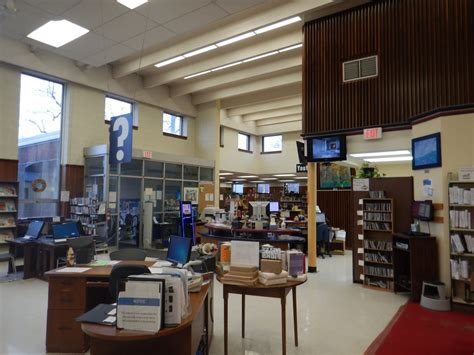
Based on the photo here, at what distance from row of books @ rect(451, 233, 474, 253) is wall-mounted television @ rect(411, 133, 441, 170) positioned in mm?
1163

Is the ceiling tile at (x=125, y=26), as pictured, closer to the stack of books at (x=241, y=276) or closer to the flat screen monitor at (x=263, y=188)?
the stack of books at (x=241, y=276)

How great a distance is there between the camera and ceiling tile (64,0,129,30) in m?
6.09

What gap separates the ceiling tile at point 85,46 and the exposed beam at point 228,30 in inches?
55.9

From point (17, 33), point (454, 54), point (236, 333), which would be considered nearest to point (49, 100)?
point (17, 33)

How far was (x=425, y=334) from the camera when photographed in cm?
402

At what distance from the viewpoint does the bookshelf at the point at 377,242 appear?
6.23 m

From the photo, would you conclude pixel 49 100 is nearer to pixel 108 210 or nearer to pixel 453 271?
pixel 108 210

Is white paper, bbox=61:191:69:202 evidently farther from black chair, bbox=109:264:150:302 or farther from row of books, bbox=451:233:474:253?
row of books, bbox=451:233:474:253

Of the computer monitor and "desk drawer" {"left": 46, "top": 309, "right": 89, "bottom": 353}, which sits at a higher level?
the computer monitor

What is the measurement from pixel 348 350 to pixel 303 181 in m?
16.4

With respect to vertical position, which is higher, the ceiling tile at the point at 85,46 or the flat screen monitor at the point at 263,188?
the ceiling tile at the point at 85,46

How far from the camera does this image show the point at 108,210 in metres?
8.98

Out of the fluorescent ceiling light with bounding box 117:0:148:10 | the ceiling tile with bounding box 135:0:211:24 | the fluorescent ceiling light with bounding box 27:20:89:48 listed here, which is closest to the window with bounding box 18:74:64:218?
the fluorescent ceiling light with bounding box 27:20:89:48

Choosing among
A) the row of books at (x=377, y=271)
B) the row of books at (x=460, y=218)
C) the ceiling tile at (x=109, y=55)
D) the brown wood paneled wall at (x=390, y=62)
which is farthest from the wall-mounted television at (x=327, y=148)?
the ceiling tile at (x=109, y=55)
